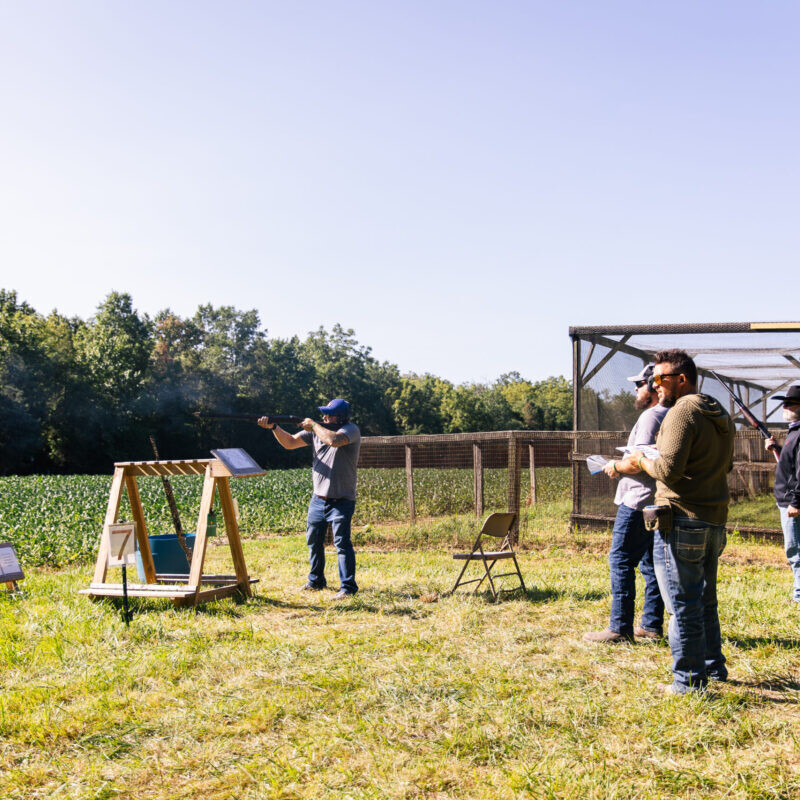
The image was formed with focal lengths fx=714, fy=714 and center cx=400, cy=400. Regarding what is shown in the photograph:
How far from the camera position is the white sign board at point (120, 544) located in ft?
18.2

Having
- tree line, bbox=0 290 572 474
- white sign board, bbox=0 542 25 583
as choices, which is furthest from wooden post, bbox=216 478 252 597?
tree line, bbox=0 290 572 474

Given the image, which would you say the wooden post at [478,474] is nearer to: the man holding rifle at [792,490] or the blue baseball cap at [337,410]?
the blue baseball cap at [337,410]

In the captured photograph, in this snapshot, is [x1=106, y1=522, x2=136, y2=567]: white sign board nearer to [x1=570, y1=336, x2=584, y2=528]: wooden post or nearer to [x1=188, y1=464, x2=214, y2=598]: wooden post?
[x1=188, y1=464, x2=214, y2=598]: wooden post

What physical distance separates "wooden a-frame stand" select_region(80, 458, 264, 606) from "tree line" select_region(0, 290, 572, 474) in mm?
17786

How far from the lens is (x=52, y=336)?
169 ft

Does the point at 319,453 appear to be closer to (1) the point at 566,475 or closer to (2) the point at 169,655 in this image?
(2) the point at 169,655

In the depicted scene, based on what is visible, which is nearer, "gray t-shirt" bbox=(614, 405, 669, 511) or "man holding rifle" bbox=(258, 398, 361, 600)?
"gray t-shirt" bbox=(614, 405, 669, 511)

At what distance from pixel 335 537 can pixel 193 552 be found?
4.35ft

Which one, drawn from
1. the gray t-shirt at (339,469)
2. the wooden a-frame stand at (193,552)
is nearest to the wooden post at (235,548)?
the wooden a-frame stand at (193,552)

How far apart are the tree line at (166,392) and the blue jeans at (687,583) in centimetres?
2218

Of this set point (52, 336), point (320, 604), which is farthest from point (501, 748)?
point (52, 336)

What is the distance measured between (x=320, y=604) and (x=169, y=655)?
1878mm

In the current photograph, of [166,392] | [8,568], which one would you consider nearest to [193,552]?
[8,568]

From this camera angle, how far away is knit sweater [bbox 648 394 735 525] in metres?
3.72
